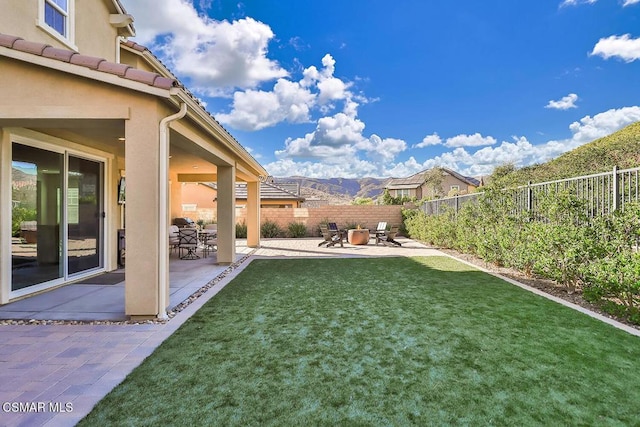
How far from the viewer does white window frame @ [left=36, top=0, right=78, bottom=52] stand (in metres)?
6.67

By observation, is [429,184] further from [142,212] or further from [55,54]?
[55,54]

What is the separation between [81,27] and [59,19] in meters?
0.76

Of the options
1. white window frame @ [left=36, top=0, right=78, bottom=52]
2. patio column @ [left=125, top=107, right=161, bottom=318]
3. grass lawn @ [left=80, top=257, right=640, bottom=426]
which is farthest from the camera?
white window frame @ [left=36, top=0, right=78, bottom=52]

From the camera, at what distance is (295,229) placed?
21828 millimetres

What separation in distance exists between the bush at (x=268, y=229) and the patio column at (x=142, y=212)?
15988 mm

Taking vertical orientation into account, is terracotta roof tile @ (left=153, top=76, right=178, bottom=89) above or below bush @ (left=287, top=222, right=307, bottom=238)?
above

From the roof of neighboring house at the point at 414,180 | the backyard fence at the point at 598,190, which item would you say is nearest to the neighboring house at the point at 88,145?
the backyard fence at the point at 598,190

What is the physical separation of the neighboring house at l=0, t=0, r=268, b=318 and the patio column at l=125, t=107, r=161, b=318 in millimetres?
15

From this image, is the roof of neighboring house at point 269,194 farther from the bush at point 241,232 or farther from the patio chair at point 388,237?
the patio chair at point 388,237

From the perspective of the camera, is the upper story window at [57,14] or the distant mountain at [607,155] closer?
the upper story window at [57,14]

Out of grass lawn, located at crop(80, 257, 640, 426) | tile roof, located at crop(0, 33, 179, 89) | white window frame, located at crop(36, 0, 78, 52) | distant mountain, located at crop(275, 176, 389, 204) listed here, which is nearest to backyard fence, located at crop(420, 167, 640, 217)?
grass lawn, located at crop(80, 257, 640, 426)

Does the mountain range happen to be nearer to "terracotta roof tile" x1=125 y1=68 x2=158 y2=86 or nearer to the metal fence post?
the metal fence post

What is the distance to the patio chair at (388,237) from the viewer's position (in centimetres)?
1672

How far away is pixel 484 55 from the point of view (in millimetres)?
19781
